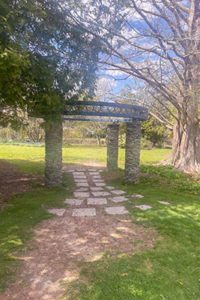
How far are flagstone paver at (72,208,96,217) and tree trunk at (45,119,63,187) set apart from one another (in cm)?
249

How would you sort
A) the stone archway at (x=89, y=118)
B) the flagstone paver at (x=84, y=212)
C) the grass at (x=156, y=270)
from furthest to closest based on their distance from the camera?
1. the stone archway at (x=89, y=118)
2. the flagstone paver at (x=84, y=212)
3. the grass at (x=156, y=270)

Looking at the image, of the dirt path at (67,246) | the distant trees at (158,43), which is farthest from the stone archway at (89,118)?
the dirt path at (67,246)

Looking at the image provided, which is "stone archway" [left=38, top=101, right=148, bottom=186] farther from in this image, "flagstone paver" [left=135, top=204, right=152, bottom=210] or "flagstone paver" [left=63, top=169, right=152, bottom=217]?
"flagstone paver" [left=135, top=204, right=152, bottom=210]

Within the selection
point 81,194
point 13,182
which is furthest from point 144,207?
point 13,182

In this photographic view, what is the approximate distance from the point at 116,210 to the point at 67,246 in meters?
2.18

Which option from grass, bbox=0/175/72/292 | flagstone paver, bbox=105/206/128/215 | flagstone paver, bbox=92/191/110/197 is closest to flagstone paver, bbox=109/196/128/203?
flagstone paver, bbox=92/191/110/197

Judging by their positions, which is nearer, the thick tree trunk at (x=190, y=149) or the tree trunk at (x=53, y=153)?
the tree trunk at (x=53, y=153)

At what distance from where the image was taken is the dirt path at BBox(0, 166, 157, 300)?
2.81 m

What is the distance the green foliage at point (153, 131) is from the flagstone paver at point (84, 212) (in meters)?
24.7

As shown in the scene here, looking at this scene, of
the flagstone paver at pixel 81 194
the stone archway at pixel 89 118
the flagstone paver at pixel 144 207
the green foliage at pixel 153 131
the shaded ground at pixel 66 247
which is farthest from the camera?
the green foliage at pixel 153 131

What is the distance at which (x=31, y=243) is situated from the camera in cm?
393

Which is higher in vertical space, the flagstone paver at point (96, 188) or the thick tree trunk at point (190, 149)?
the thick tree trunk at point (190, 149)

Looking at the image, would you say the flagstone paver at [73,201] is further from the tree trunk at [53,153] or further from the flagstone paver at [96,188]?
the tree trunk at [53,153]

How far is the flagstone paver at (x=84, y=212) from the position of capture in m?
5.35
